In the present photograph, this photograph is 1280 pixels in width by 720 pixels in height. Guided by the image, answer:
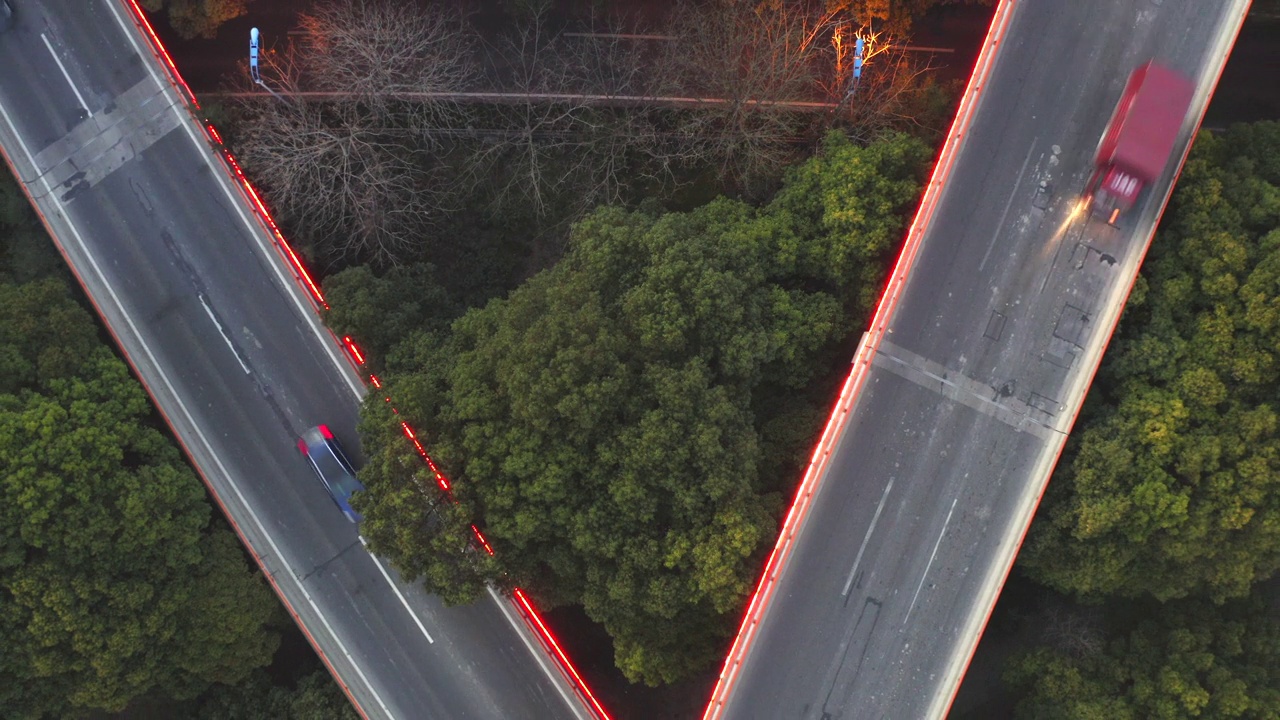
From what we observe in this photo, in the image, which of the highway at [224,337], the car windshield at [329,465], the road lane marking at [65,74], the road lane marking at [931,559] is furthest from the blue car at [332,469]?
the road lane marking at [931,559]

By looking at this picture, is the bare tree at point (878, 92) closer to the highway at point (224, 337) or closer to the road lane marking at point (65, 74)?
the highway at point (224, 337)

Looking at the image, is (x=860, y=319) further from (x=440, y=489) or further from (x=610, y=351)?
(x=440, y=489)

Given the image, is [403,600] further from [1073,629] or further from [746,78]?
[1073,629]

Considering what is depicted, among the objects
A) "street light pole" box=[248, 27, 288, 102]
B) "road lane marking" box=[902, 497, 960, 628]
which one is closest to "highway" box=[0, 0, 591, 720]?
"street light pole" box=[248, 27, 288, 102]

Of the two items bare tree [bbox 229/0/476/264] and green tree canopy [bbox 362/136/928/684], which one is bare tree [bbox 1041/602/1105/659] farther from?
bare tree [bbox 229/0/476/264]

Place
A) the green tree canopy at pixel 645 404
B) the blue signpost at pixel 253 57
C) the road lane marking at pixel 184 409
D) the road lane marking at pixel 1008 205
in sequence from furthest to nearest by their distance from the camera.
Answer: the blue signpost at pixel 253 57
the road lane marking at pixel 184 409
the road lane marking at pixel 1008 205
the green tree canopy at pixel 645 404

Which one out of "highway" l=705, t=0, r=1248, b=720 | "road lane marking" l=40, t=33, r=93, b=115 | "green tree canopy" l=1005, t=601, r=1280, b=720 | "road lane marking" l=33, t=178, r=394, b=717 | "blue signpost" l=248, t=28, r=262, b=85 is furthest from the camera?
"blue signpost" l=248, t=28, r=262, b=85

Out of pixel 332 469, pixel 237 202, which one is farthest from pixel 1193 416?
pixel 237 202

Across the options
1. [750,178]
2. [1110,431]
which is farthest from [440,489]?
[1110,431]
